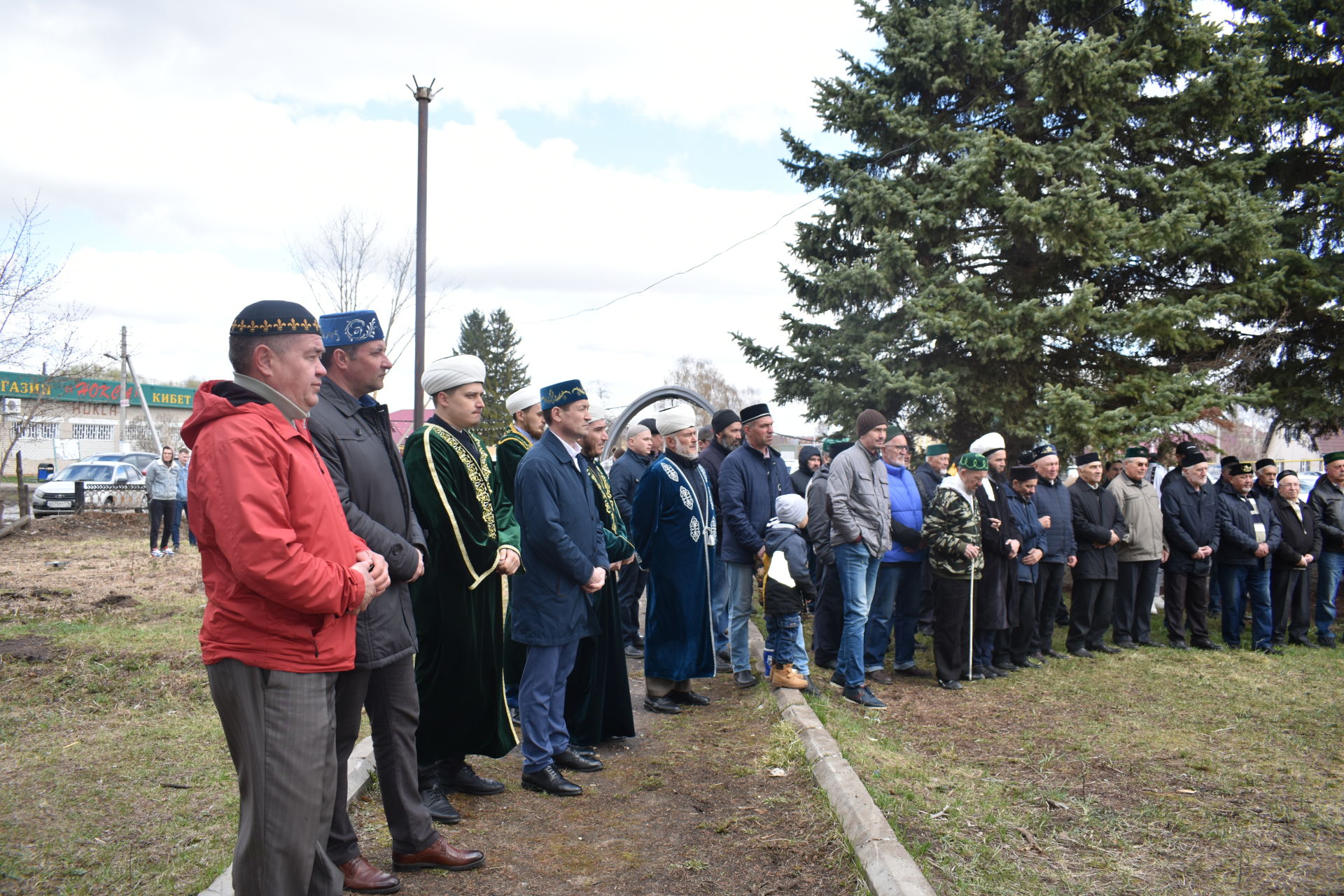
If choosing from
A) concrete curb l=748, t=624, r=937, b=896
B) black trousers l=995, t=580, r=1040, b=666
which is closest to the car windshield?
black trousers l=995, t=580, r=1040, b=666

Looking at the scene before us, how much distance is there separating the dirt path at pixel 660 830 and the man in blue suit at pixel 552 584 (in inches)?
11.7

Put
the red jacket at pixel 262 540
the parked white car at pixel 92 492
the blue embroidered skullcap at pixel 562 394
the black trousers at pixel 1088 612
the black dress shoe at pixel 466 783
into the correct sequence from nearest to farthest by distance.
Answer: the red jacket at pixel 262 540 → the black dress shoe at pixel 466 783 → the blue embroidered skullcap at pixel 562 394 → the black trousers at pixel 1088 612 → the parked white car at pixel 92 492

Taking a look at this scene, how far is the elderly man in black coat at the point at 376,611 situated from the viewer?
11.5ft

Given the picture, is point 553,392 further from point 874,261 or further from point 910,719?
point 874,261

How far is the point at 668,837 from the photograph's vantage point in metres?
4.52

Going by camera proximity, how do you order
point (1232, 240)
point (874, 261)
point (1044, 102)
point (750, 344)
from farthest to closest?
point (750, 344)
point (874, 261)
point (1044, 102)
point (1232, 240)

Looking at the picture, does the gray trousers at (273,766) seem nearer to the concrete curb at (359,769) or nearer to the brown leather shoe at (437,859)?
the brown leather shoe at (437,859)

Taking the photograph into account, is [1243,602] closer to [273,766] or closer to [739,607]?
[739,607]

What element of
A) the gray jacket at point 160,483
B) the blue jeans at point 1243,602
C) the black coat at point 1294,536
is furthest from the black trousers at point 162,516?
the black coat at point 1294,536

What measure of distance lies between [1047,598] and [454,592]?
682 centimetres

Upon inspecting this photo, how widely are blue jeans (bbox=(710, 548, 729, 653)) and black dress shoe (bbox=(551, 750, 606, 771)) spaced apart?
2289mm

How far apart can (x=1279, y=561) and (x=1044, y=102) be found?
6.54m

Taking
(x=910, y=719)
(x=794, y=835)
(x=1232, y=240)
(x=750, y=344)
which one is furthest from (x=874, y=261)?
(x=794, y=835)

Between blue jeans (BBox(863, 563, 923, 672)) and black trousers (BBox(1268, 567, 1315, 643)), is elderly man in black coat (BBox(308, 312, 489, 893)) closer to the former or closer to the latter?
blue jeans (BBox(863, 563, 923, 672))
